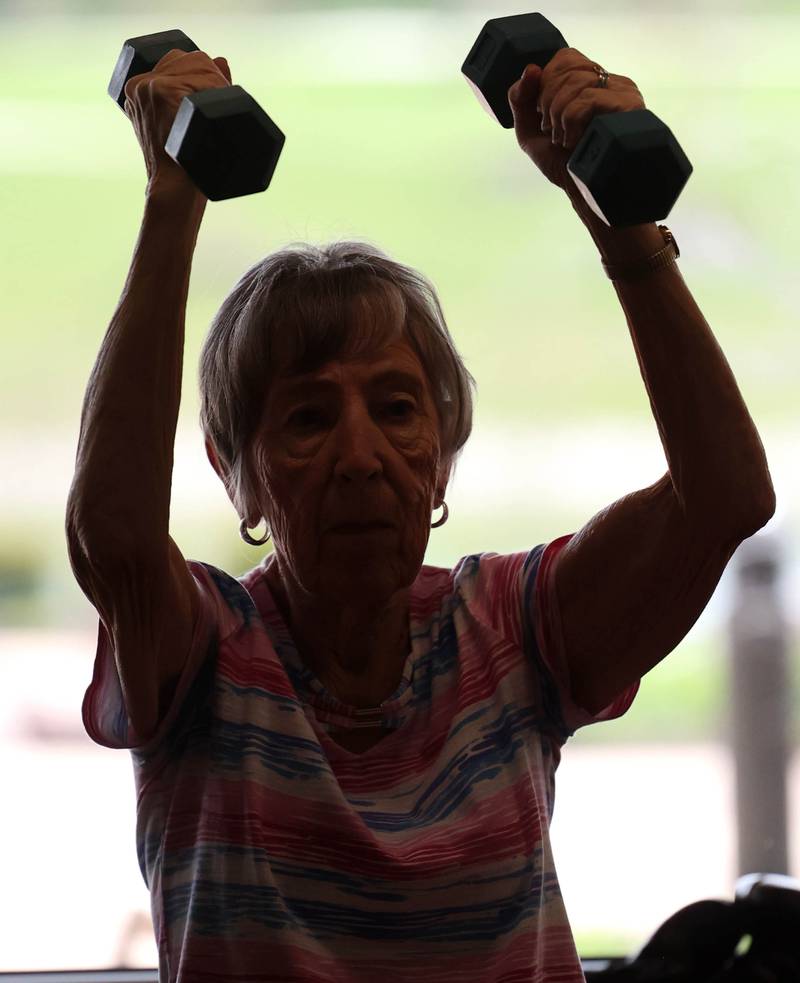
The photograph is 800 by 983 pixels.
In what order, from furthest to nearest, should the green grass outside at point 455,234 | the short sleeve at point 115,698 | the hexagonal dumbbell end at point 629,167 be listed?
the green grass outside at point 455,234 < the short sleeve at point 115,698 < the hexagonal dumbbell end at point 629,167

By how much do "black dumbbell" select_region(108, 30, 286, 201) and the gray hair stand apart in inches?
4.6

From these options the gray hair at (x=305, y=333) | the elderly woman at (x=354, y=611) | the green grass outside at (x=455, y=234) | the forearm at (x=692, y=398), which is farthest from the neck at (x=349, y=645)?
the green grass outside at (x=455, y=234)

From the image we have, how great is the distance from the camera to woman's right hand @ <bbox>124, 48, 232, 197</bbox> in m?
0.85

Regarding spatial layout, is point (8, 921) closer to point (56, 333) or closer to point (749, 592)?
point (56, 333)

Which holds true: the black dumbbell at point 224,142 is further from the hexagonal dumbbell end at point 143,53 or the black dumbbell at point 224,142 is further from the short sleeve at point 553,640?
the short sleeve at point 553,640

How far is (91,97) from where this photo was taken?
1918mm

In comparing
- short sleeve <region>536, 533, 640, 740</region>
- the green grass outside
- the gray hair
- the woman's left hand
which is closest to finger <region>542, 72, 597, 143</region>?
the woman's left hand

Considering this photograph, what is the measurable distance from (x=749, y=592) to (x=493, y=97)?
1.22 meters

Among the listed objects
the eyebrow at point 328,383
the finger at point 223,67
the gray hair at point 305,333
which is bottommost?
the eyebrow at point 328,383

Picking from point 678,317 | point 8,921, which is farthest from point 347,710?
point 8,921

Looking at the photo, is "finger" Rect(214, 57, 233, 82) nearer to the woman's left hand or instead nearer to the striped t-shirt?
the woman's left hand

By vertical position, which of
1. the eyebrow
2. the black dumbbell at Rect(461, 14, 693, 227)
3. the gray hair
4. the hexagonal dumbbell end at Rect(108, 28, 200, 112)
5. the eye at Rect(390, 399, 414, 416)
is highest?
the hexagonal dumbbell end at Rect(108, 28, 200, 112)

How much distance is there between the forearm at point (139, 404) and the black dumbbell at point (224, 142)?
0.11ft

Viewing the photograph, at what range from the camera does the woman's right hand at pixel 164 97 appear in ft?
2.80
